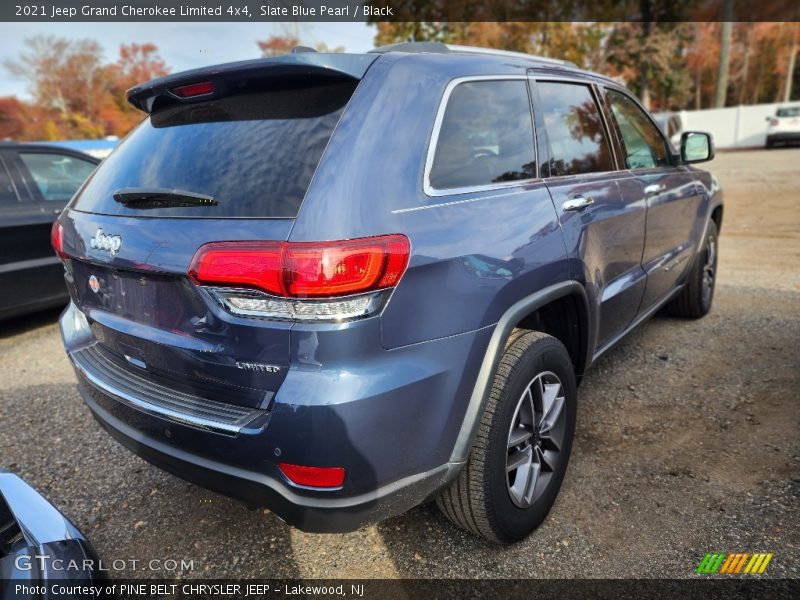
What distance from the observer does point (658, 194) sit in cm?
333

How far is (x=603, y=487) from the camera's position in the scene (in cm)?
254

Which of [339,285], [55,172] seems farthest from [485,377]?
[55,172]

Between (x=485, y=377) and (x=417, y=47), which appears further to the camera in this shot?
(x=417, y=47)

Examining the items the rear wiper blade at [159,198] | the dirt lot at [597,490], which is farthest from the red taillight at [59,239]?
the dirt lot at [597,490]

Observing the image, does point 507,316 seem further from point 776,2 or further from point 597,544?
point 776,2

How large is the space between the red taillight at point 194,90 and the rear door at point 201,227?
4 centimetres

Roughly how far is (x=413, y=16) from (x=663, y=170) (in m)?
22.0

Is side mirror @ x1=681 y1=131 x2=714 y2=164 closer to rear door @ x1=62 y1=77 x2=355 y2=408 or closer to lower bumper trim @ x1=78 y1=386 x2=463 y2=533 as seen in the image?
rear door @ x1=62 y1=77 x2=355 y2=408

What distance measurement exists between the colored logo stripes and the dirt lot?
35 millimetres

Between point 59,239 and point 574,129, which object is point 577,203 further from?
point 59,239

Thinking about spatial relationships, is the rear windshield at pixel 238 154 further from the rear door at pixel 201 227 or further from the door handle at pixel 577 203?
the door handle at pixel 577 203

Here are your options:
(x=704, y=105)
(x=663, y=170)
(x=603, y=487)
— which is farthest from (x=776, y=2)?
(x=603, y=487)

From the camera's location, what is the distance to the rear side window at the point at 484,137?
1.95 meters

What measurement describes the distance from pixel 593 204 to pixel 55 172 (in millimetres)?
5229
